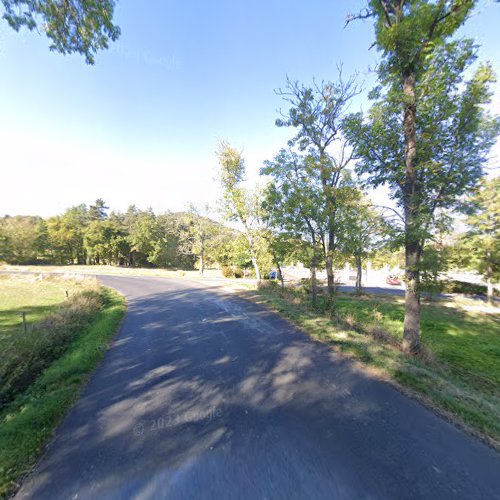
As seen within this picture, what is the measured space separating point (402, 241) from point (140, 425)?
281 inches

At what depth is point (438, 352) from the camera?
7.55m

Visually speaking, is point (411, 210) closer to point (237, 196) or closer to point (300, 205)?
point (300, 205)

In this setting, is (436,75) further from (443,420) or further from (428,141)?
(443,420)

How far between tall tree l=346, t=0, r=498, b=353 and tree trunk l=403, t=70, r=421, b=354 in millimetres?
24

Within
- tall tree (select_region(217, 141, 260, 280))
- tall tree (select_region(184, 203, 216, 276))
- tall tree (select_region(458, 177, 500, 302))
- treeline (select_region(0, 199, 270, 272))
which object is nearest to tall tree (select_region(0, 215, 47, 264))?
treeline (select_region(0, 199, 270, 272))

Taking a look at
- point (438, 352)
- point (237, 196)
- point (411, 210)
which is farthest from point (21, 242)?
point (438, 352)

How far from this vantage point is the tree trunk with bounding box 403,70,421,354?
236 inches

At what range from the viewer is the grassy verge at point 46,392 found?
2.91 m

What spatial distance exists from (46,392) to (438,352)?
36.8ft

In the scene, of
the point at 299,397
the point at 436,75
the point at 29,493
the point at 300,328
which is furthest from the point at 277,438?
the point at 436,75

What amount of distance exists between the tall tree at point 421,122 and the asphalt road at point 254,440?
369 cm

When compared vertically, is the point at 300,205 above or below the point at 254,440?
above

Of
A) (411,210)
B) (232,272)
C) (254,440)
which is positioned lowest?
(254,440)

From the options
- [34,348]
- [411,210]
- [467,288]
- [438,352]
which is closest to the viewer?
[34,348]
